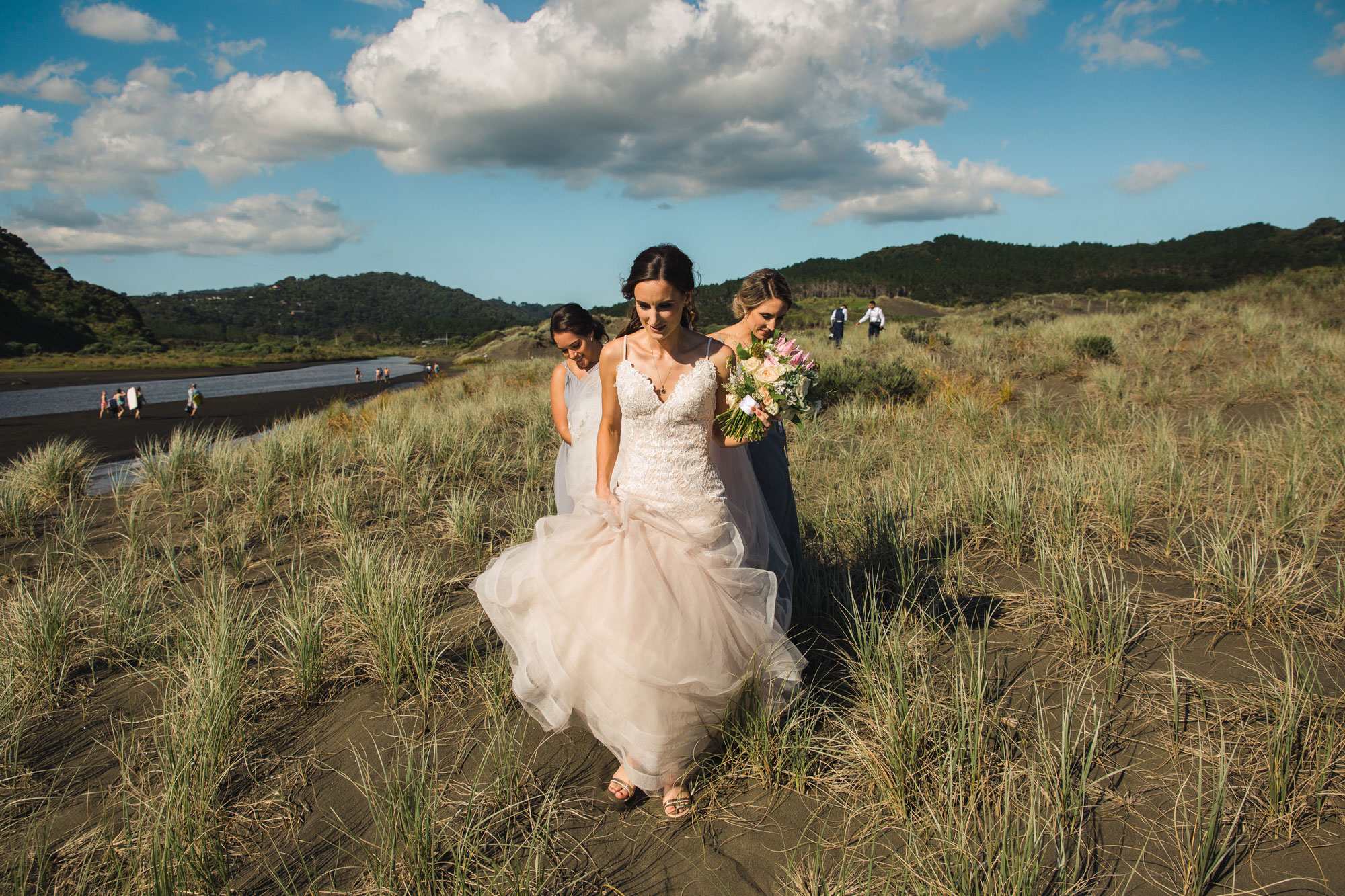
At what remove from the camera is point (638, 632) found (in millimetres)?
2340

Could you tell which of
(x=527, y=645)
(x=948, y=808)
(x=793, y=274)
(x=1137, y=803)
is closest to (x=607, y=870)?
(x=527, y=645)

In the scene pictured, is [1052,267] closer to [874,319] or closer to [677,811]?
[874,319]

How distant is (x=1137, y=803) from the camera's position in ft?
7.71

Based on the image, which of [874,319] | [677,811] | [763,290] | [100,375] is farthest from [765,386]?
[100,375]

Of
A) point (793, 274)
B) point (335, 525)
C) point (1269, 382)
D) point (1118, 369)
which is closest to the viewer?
point (335, 525)

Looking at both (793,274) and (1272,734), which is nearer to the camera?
(1272,734)

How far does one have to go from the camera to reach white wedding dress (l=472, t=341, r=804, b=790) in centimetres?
236

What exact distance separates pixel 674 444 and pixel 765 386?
47 cm

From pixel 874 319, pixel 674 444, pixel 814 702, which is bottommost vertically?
pixel 814 702

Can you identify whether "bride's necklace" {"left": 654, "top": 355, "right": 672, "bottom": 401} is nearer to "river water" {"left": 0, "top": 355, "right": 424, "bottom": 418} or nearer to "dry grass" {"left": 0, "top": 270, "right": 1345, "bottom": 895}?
"dry grass" {"left": 0, "top": 270, "right": 1345, "bottom": 895}

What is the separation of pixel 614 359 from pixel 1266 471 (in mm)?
5412

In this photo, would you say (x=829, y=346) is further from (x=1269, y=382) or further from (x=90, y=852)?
(x=90, y=852)

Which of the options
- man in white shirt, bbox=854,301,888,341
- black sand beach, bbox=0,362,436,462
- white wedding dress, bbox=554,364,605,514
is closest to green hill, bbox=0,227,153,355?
black sand beach, bbox=0,362,436,462

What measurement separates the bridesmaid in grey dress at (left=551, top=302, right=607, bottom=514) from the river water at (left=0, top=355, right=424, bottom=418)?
31181 millimetres
